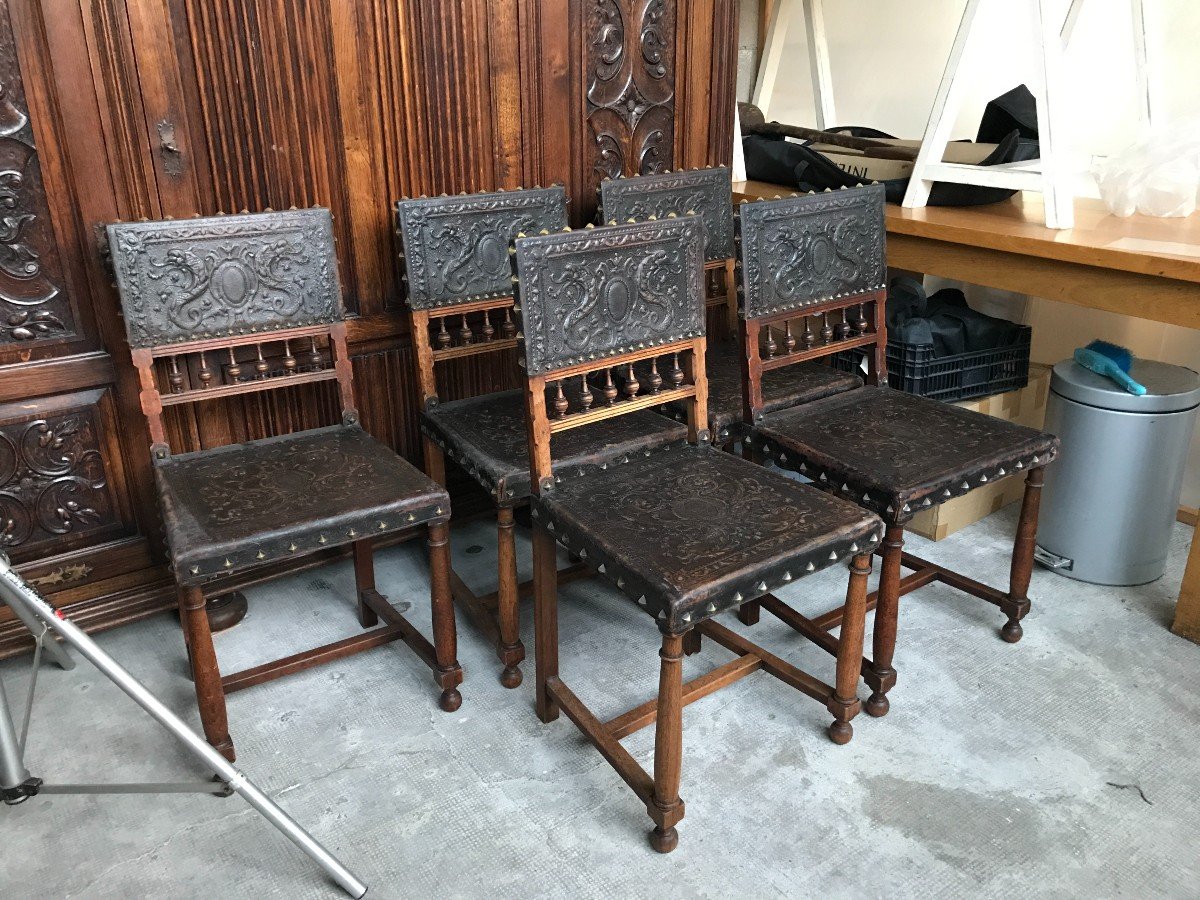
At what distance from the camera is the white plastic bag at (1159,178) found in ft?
8.52

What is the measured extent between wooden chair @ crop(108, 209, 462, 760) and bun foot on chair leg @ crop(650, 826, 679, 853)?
581 millimetres

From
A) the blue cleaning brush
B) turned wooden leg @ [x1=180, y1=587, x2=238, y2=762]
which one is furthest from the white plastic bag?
turned wooden leg @ [x1=180, y1=587, x2=238, y2=762]

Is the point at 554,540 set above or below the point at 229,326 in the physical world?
below

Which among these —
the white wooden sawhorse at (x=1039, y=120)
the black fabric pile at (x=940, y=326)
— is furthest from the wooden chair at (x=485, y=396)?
the white wooden sawhorse at (x=1039, y=120)

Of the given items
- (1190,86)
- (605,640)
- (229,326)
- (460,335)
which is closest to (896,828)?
(605,640)

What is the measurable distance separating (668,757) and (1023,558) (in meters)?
1.12

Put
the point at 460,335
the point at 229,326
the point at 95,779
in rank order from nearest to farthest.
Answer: the point at 95,779, the point at 229,326, the point at 460,335

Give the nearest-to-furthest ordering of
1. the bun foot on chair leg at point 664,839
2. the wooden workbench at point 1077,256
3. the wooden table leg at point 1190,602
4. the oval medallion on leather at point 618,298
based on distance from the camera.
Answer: the bun foot on chair leg at point 664,839 → the oval medallion on leather at point 618,298 → the wooden workbench at point 1077,256 → the wooden table leg at point 1190,602

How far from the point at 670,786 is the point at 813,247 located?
49.5 inches

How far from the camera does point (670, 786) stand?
167 cm

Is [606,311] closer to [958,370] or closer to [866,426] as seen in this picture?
[866,426]

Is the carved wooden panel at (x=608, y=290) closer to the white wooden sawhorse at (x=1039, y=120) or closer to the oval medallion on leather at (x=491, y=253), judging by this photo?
the oval medallion on leather at (x=491, y=253)

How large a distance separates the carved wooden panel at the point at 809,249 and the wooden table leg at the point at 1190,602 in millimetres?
988

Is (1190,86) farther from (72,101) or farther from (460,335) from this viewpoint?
(72,101)
